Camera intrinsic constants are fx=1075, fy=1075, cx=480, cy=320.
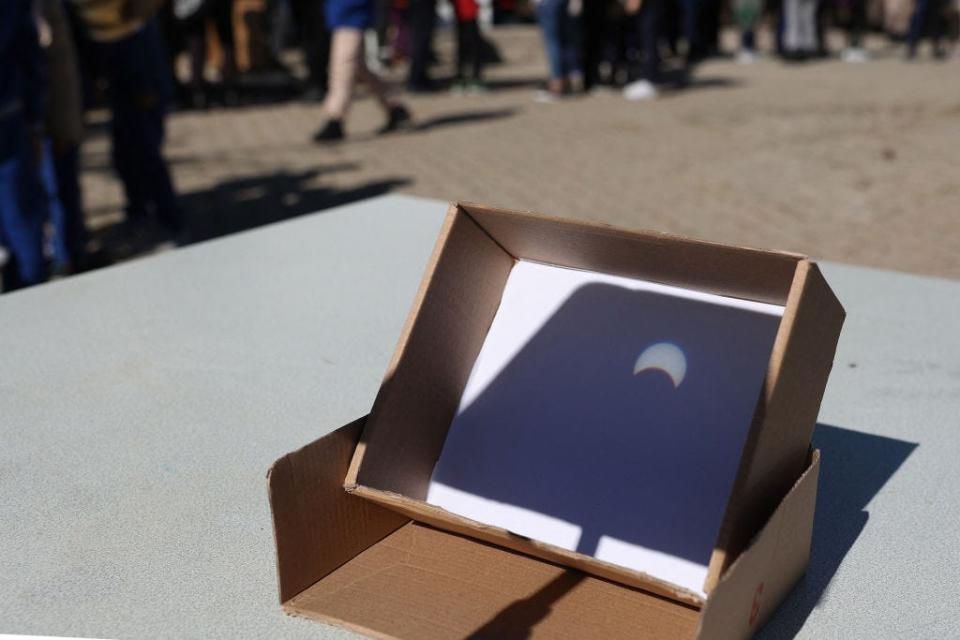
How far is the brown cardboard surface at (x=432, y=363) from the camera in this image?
3.92 feet

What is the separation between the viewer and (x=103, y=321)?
1994mm

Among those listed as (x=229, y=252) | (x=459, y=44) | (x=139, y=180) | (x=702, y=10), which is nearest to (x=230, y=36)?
(x=459, y=44)

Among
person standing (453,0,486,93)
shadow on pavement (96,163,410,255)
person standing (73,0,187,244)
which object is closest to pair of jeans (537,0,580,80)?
person standing (453,0,486,93)

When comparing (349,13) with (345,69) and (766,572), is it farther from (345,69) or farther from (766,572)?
(766,572)

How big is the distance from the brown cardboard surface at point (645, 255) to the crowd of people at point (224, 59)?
218 cm

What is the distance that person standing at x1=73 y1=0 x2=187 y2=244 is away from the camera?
12.0 feet

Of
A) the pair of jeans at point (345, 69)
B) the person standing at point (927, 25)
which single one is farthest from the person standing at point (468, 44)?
the person standing at point (927, 25)

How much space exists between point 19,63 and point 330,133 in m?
3.68

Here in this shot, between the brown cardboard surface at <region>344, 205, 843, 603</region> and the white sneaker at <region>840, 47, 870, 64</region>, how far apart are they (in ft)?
32.8

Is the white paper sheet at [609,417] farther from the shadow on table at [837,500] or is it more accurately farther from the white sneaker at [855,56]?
the white sneaker at [855,56]

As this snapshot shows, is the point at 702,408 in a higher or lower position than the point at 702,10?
higher

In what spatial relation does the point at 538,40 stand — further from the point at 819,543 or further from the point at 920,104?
the point at 819,543

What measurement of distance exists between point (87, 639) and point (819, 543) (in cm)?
79

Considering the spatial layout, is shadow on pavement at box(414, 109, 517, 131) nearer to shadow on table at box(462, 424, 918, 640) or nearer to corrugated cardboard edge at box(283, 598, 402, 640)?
shadow on table at box(462, 424, 918, 640)
